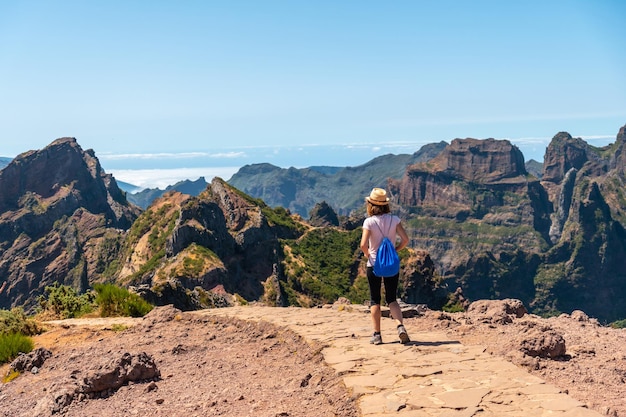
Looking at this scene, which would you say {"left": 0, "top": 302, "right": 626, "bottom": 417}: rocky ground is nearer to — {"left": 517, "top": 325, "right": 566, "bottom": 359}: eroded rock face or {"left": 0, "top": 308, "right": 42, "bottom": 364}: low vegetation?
{"left": 517, "top": 325, "right": 566, "bottom": 359}: eroded rock face

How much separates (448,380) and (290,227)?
93869mm

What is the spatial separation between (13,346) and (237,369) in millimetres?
5617

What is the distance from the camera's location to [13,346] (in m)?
11.5

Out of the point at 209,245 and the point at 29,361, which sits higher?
the point at 29,361

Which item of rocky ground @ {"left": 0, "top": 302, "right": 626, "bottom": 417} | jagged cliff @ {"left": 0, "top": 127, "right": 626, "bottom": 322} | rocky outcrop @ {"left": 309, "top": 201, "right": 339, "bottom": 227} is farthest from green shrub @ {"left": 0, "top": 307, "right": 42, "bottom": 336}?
rocky outcrop @ {"left": 309, "top": 201, "right": 339, "bottom": 227}

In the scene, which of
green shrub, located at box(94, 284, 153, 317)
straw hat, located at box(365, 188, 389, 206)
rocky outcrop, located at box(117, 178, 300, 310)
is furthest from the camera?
rocky outcrop, located at box(117, 178, 300, 310)

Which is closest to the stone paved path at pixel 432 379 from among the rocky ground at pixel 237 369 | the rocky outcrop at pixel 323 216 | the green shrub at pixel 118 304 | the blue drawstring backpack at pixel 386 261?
the rocky ground at pixel 237 369

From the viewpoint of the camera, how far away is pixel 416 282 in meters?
82.1

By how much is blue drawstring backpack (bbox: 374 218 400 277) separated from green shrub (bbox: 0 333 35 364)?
7862 mm

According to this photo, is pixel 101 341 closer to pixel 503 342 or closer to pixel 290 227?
pixel 503 342

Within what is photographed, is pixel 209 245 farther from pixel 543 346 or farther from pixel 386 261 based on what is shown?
pixel 543 346

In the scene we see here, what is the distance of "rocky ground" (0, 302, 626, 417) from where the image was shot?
738cm

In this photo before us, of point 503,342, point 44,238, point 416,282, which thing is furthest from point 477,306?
point 44,238

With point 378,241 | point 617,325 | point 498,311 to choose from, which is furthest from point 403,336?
point 617,325
